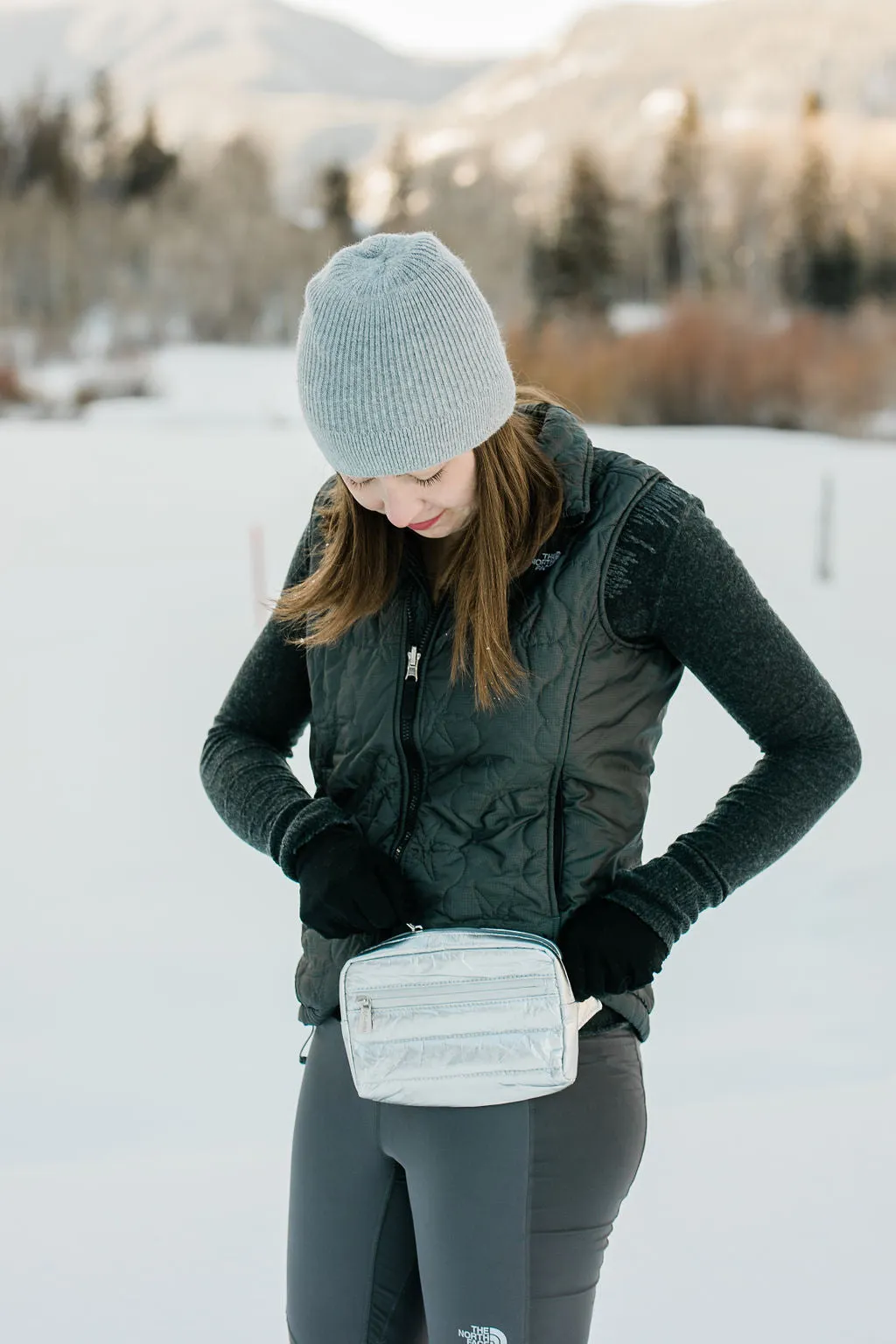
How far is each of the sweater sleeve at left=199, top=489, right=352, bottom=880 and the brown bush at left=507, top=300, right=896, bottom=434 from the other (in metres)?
13.6

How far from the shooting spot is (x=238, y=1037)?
2.66 metres

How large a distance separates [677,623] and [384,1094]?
40 cm

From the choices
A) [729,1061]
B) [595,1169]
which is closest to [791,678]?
[595,1169]

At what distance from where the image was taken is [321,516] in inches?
43.0

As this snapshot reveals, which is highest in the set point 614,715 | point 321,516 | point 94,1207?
point 321,516

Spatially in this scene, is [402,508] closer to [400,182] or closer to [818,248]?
[818,248]

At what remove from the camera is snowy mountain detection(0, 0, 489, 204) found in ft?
69.4

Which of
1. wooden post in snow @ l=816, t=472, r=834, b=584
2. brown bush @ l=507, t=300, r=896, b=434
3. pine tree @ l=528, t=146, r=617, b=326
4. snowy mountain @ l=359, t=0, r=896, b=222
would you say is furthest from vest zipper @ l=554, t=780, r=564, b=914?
snowy mountain @ l=359, t=0, r=896, b=222

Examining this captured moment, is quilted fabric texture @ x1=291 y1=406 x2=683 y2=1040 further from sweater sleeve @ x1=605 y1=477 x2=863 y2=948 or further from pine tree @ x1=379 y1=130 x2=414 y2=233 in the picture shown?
pine tree @ x1=379 y1=130 x2=414 y2=233

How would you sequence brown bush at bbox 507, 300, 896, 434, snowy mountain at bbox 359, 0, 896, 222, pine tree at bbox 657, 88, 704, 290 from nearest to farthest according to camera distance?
brown bush at bbox 507, 300, 896, 434 < pine tree at bbox 657, 88, 704, 290 < snowy mountain at bbox 359, 0, 896, 222

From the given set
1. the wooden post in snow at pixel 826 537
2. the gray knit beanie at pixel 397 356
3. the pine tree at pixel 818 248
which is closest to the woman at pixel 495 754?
the gray knit beanie at pixel 397 356

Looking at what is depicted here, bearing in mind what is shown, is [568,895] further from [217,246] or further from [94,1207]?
[217,246]

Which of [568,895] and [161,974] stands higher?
[568,895]

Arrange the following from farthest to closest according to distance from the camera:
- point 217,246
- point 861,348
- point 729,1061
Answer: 1. point 217,246
2. point 861,348
3. point 729,1061
